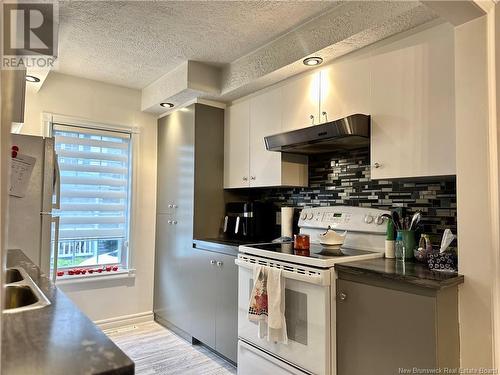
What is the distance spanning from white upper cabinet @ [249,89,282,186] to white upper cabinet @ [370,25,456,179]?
2.74 feet

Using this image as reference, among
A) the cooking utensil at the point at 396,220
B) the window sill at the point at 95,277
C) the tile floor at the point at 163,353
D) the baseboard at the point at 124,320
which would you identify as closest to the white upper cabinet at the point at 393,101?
the cooking utensil at the point at 396,220

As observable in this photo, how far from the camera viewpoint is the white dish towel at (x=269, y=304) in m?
1.94

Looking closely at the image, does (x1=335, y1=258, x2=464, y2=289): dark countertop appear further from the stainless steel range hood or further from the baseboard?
the baseboard

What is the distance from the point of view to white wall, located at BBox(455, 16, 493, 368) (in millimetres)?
1465

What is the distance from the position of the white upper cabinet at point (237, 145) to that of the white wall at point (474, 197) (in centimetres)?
172

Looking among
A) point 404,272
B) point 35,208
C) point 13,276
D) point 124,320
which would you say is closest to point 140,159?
point 35,208

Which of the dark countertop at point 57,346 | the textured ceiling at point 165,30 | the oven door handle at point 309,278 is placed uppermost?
the textured ceiling at point 165,30

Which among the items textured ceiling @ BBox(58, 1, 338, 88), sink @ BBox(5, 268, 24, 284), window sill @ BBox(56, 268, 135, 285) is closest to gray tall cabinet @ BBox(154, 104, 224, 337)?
window sill @ BBox(56, 268, 135, 285)

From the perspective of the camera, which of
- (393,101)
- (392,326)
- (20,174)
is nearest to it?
(392,326)

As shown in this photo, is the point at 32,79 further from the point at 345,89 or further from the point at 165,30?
the point at 345,89

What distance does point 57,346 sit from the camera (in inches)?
30.8

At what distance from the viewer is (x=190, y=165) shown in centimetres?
314

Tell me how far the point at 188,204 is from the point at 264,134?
965mm

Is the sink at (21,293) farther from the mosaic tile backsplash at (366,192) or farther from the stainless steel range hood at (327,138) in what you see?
the mosaic tile backsplash at (366,192)
